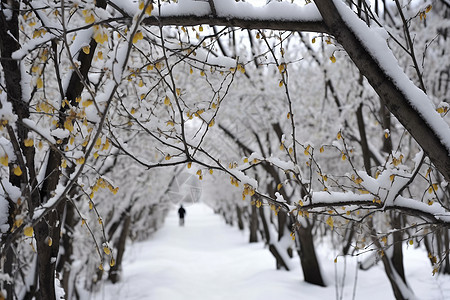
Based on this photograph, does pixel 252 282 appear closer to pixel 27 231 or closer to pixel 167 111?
pixel 167 111

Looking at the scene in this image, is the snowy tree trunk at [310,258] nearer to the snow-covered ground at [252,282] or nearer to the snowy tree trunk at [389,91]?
the snow-covered ground at [252,282]

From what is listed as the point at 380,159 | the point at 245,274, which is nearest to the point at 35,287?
the point at 380,159

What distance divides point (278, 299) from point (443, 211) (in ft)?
19.2

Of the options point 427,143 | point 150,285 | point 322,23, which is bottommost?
point 150,285

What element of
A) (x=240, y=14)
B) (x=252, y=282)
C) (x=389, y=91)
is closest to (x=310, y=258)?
(x=252, y=282)

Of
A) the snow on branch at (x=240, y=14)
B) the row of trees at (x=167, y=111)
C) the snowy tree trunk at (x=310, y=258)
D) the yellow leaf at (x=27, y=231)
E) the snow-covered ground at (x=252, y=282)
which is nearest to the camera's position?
the yellow leaf at (x=27, y=231)

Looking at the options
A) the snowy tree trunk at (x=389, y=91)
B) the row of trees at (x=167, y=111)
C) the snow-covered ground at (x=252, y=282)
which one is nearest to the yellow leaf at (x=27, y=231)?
the row of trees at (x=167, y=111)

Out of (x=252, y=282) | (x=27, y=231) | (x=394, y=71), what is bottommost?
(x=252, y=282)

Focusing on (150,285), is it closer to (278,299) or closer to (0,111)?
(278,299)

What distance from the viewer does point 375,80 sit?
2.00m

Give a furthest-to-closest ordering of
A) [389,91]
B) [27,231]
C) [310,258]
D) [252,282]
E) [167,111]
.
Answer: [252,282], [310,258], [167,111], [389,91], [27,231]

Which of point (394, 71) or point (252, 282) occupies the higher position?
point (394, 71)

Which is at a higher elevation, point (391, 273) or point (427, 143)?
point (427, 143)

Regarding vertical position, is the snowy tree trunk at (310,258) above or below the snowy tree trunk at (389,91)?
below
